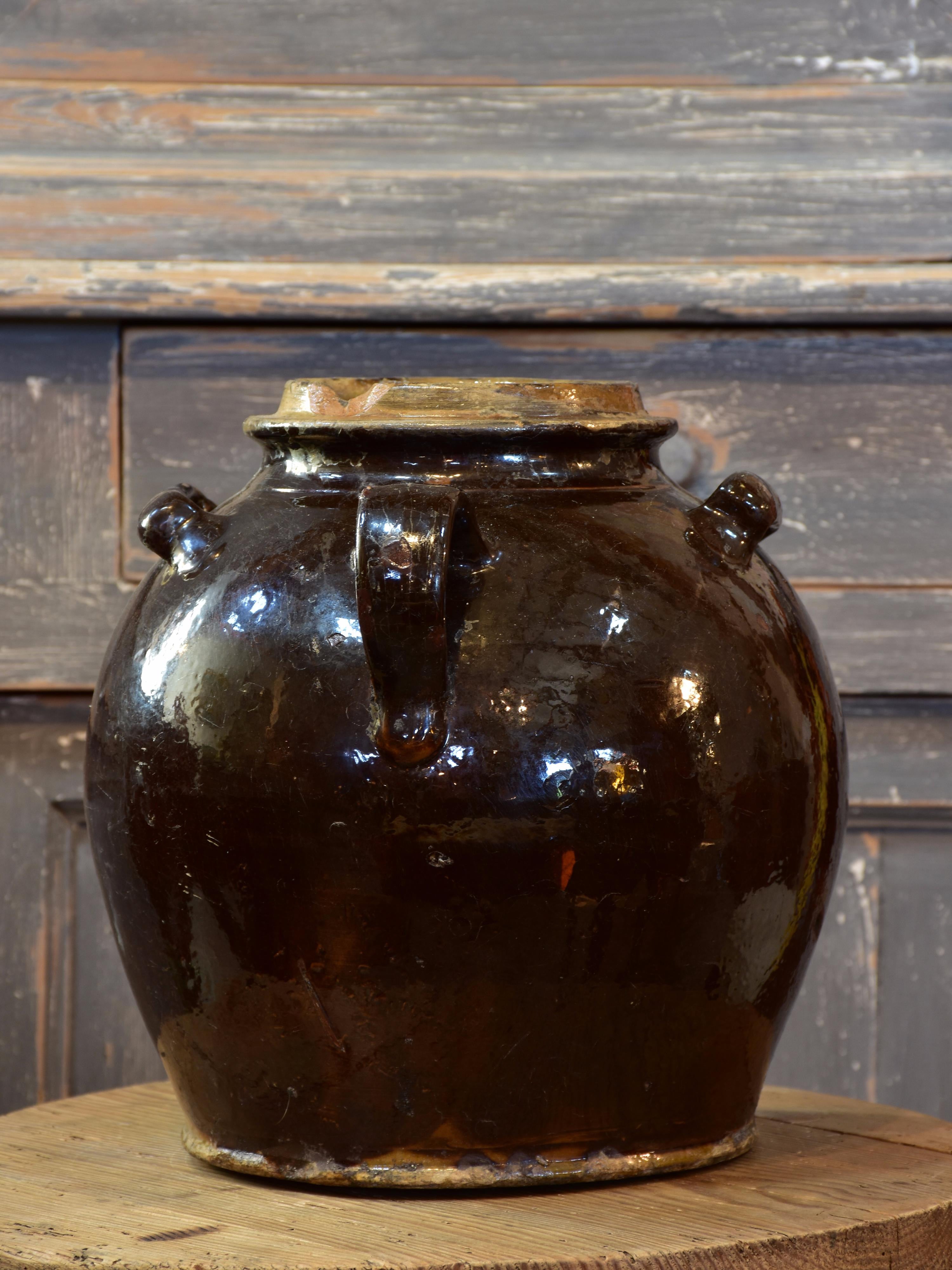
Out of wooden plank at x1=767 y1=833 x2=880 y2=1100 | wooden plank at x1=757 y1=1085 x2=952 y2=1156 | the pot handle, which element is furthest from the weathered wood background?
the pot handle

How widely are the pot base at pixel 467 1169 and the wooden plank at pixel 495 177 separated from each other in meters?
1.11

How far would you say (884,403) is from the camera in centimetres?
182

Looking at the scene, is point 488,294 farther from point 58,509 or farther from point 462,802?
point 462,802

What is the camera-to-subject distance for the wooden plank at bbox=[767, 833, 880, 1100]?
6.12 ft

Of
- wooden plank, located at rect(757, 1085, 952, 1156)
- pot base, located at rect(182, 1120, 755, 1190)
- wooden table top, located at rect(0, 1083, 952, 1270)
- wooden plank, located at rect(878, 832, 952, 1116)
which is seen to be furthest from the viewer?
wooden plank, located at rect(878, 832, 952, 1116)

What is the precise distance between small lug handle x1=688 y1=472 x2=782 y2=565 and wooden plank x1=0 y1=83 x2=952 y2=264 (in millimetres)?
772

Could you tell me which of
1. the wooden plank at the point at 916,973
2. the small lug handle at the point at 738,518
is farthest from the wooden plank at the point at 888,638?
the small lug handle at the point at 738,518

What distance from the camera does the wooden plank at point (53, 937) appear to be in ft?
6.11

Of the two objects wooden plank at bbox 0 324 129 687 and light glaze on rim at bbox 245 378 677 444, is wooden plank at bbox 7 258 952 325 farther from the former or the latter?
light glaze on rim at bbox 245 378 677 444

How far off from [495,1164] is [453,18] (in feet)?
4.44

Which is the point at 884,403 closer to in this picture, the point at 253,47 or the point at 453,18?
the point at 453,18

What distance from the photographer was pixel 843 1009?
74.0 inches

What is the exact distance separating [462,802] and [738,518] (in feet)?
1.06

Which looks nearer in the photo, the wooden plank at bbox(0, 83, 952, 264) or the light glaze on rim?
the light glaze on rim
